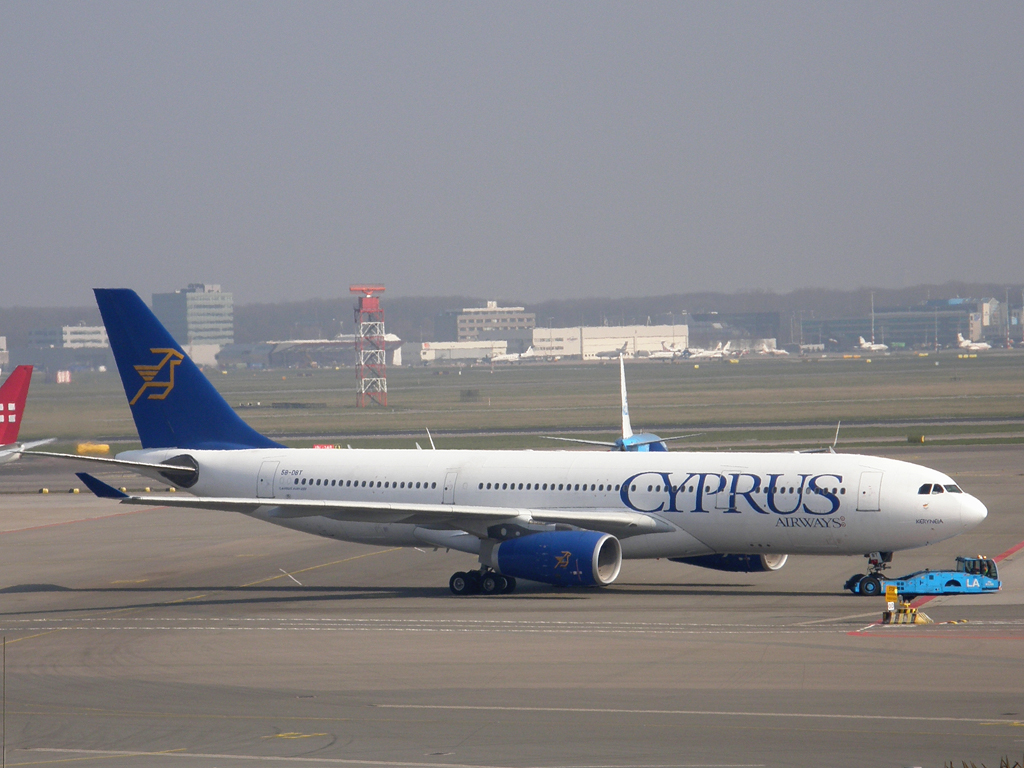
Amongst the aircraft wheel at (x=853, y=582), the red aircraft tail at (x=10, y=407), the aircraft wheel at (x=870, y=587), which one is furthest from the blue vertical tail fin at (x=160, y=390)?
the aircraft wheel at (x=870, y=587)

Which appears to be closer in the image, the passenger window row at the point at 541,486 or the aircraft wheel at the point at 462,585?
the aircraft wheel at the point at 462,585

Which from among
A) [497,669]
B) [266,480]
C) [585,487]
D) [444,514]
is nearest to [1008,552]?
[585,487]

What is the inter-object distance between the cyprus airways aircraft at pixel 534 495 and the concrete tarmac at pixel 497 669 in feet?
4.72

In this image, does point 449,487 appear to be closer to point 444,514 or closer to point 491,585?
point 444,514

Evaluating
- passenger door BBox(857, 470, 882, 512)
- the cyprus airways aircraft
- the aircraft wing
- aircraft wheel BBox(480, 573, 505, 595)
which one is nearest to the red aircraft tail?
the cyprus airways aircraft

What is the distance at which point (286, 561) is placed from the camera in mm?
46938

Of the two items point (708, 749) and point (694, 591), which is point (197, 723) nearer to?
point (708, 749)

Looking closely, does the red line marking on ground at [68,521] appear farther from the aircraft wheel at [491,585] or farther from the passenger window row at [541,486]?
the aircraft wheel at [491,585]

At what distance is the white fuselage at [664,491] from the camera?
35.2 meters

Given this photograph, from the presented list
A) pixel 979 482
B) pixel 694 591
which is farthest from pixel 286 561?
pixel 979 482

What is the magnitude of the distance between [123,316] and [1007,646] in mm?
29016

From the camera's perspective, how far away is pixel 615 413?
13262cm

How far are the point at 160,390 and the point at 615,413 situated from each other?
3620 inches

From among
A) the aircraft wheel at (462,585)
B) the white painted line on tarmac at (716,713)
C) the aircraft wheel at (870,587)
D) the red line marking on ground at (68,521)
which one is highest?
the white painted line on tarmac at (716,713)
